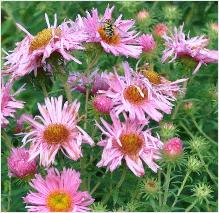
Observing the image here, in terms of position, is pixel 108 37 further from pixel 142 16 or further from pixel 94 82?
pixel 142 16

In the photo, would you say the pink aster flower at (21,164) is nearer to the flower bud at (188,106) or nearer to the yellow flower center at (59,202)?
the yellow flower center at (59,202)

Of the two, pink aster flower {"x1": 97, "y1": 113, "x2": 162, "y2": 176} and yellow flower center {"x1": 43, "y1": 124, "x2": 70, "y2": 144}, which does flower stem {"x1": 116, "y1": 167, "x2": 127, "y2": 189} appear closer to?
pink aster flower {"x1": 97, "y1": 113, "x2": 162, "y2": 176}

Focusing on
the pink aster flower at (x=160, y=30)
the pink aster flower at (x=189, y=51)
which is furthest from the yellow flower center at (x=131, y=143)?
the pink aster flower at (x=160, y=30)

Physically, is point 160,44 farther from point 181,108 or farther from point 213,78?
point 213,78

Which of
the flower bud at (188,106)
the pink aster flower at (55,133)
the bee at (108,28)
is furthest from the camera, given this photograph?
the flower bud at (188,106)

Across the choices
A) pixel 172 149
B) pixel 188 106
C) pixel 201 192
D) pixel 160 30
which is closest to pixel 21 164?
pixel 172 149

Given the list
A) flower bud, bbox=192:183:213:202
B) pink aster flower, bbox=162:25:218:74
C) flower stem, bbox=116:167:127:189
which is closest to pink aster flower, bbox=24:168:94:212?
flower stem, bbox=116:167:127:189

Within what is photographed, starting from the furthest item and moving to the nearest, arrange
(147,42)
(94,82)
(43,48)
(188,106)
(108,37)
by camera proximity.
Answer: (188,106) → (147,42) → (94,82) → (108,37) → (43,48)
